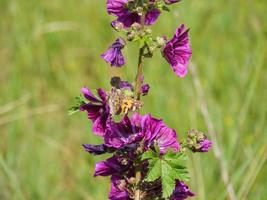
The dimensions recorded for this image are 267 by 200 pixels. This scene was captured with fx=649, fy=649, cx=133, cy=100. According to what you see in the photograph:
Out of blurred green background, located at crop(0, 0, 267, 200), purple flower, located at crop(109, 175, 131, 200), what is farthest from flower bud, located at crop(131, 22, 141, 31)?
blurred green background, located at crop(0, 0, 267, 200)

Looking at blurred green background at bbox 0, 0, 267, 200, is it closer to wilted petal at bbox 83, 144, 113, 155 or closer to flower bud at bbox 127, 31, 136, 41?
wilted petal at bbox 83, 144, 113, 155

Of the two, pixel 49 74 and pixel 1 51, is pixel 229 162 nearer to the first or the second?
pixel 49 74

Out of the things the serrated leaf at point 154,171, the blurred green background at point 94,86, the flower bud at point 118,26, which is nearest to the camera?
the serrated leaf at point 154,171

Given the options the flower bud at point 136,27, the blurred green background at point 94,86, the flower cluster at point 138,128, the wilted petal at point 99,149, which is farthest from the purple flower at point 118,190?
the blurred green background at point 94,86

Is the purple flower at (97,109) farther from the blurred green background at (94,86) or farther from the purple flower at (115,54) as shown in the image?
the blurred green background at (94,86)

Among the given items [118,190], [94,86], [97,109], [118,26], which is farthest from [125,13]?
[94,86]

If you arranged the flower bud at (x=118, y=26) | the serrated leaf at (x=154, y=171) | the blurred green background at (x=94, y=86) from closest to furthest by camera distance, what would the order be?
the serrated leaf at (x=154, y=171) → the flower bud at (x=118, y=26) → the blurred green background at (x=94, y=86)
